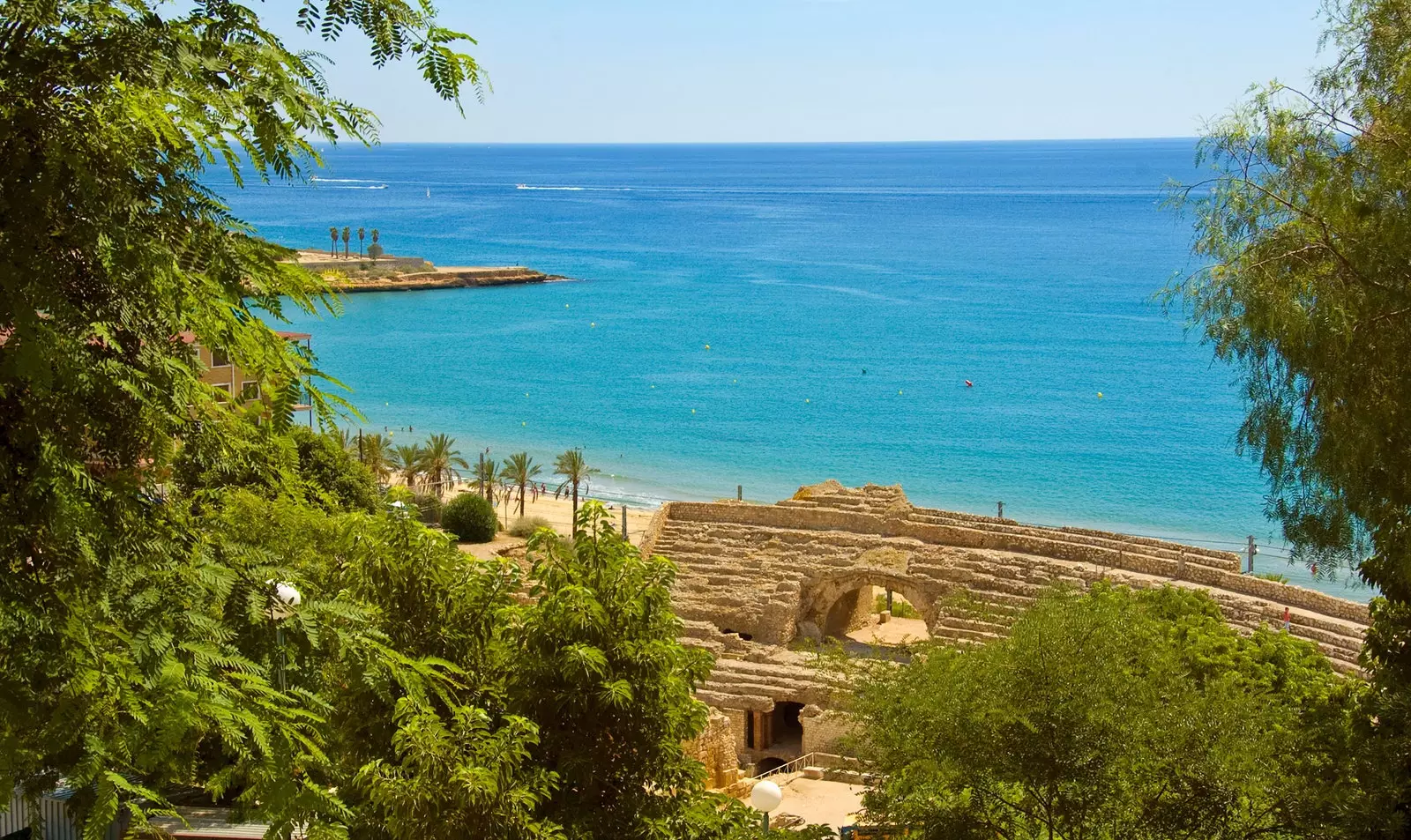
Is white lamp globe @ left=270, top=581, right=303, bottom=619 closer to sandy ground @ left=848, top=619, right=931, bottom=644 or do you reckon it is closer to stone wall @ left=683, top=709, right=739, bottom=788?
stone wall @ left=683, top=709, right=739, bottom=788

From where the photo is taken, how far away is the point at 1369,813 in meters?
10.9

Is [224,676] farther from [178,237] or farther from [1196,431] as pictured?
[1196,431]

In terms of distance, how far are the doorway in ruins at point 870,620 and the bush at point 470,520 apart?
40.5 feet

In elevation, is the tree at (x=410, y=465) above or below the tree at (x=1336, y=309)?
below

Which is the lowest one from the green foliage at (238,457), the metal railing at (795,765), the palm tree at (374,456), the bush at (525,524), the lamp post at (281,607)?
the bush at (525,524)

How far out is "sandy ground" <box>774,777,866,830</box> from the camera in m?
20.8

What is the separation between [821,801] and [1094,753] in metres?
9.66

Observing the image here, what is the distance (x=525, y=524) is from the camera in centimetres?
4362

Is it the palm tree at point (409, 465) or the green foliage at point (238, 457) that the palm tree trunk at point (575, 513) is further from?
the palm tree at point (409, 465)

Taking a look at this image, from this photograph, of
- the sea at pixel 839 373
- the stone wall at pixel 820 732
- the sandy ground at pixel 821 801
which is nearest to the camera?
the sandy ground at pixel 821 801

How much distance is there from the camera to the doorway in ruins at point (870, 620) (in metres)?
33.3

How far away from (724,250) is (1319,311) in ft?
418

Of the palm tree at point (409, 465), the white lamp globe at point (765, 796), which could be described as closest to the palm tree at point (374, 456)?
the palm tree at point (409, 465)

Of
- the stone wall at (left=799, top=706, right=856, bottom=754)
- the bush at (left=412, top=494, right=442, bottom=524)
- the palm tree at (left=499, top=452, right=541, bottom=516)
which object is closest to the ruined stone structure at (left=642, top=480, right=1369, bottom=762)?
the stone wall at (left=799, top=706, right=856, bottom=754)
